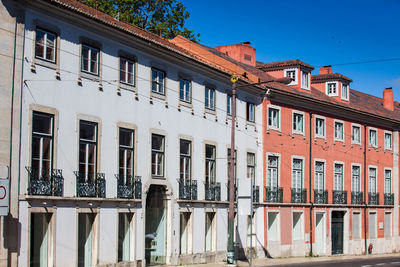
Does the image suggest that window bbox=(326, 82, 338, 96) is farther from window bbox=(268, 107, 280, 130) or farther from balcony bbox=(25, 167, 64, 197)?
balcony bbox=(25, 167, 64, 197)

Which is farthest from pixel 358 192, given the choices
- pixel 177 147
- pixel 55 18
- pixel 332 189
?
pixel 55 18

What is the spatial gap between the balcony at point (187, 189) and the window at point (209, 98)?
3.98 meters

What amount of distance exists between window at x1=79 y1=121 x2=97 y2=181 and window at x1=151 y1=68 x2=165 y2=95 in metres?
4.38

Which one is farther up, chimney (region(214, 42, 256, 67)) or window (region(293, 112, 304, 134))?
chimney (region(214, 42, 256, 67))

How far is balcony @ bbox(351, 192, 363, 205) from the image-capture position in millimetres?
46594

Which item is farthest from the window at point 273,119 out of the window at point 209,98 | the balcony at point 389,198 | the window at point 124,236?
the balcony at point 389,198

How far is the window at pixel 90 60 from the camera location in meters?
25.3

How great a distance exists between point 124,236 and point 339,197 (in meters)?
21.5

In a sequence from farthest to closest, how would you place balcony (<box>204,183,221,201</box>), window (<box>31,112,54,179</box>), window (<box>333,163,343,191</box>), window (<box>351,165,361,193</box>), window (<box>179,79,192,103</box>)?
1. window (<box>351,165,361,193</box>)
2. window (<box>333,163,343,191</box>)
3. balcony (<box>204,183,221,201</box>)
4. window (<box>179,79,192,103</box>)
5. window (<box>31,112,54,179</box>)

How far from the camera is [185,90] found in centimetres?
3169

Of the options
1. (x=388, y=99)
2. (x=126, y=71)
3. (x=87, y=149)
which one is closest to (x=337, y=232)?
(x=388, y=99)

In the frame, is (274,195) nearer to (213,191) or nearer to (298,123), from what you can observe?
(298,123)

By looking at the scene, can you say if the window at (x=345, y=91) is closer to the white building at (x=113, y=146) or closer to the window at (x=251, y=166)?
the window at (x=251, y=166)

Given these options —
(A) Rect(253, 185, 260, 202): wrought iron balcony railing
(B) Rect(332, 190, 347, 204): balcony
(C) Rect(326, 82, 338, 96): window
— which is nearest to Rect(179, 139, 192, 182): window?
(A) Rect(253, 185, 260, 202): wrought iron balcony railing
